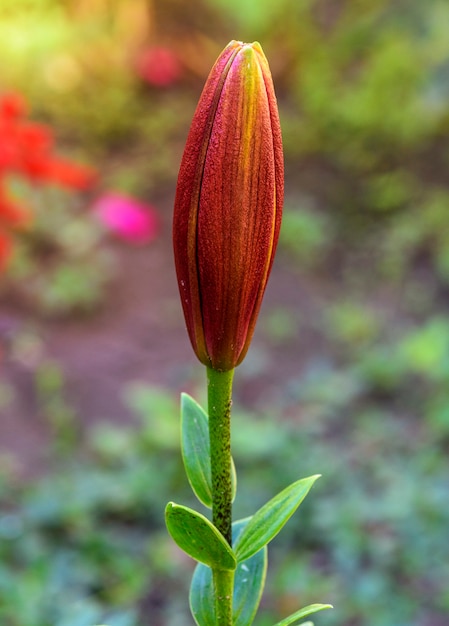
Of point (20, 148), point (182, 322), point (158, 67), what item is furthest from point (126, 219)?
point (158, 67)

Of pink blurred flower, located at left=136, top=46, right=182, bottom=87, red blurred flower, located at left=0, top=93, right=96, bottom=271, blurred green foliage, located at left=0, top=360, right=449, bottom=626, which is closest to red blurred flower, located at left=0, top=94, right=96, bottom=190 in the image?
red blurred flower, located at left=0, top=93, right=96, bottom=271

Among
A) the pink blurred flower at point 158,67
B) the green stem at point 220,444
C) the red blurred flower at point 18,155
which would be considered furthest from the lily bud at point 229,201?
the pink blurred flower at point 158,67

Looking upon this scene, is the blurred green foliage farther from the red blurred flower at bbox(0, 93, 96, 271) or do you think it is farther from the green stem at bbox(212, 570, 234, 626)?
the green stem at bbox(212, 570, 234, 626)

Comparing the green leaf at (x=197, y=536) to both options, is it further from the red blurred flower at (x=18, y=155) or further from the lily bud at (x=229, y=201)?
the red blurred flower at (x=18, y=155)

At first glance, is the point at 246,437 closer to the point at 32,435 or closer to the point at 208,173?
the point at 32,435

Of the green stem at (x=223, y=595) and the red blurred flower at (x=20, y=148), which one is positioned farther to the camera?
the red blurred flower at (x=20, y=148)

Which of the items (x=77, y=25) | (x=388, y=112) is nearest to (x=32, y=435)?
(x=388, y=112)

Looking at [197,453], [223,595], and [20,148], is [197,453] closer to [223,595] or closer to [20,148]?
[223,595]

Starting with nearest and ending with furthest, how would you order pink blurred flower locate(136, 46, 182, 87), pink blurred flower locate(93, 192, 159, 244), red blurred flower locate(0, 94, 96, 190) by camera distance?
red blurred flower locate(0, 94, 96, 190)
pink blurred flower locate(93, 192, 159, 244)
pink blurred flower locate(136, 46, 182, 87)
